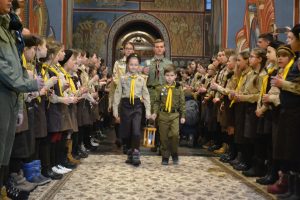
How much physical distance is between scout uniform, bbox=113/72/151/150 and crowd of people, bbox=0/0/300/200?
0.06ft

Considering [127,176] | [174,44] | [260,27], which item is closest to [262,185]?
[127,176]

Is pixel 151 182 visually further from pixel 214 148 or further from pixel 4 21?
pixel 214 148

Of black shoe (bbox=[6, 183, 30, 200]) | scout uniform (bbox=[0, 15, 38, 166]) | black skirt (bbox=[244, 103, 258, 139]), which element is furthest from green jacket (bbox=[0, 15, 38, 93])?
black skirt (bbox=[244, 103, 258, 139])

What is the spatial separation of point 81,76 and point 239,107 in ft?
10.6

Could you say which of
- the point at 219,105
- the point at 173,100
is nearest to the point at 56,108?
the point at 173,100

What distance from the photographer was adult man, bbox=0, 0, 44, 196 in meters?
3.81

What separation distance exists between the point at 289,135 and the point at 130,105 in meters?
3.58

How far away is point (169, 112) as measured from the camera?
8.59 metres

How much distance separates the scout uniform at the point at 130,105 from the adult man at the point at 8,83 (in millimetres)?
4384

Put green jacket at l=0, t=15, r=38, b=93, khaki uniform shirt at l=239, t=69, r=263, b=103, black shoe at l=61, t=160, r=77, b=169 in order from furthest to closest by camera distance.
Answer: black shoe at l=61, t=160, r=77, b=169 → khaki uniform shirt at l=239, t=69, r=263, b=103 → green jacket at l=0, t=15, r=38, b=93

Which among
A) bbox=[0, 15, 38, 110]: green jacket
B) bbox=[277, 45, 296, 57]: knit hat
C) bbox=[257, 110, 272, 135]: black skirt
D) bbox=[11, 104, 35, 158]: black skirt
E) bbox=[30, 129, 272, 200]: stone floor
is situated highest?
bbox=[277, 45, 296, 57]: knit hat

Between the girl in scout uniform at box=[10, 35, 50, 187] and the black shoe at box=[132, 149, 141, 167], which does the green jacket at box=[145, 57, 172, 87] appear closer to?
the black shoe at box=[132, 149, 141, 167]

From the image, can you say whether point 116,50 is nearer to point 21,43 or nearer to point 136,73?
point 136,73

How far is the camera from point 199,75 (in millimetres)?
12477
